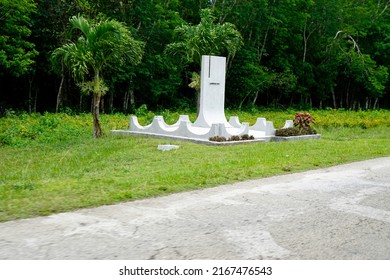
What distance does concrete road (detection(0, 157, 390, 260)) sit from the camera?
4148 millimetres

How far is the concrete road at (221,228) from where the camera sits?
415cm

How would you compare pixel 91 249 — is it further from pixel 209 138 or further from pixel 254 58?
pixel 254 58

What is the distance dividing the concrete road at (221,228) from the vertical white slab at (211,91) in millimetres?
10242

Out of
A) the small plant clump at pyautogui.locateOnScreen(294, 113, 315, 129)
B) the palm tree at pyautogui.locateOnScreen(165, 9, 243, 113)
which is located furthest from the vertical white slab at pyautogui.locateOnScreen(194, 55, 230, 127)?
the palm tree at pyautogui.locateOnScreen(165, 9, 243, 113)

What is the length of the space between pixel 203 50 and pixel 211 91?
7042 mm

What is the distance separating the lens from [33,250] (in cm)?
406

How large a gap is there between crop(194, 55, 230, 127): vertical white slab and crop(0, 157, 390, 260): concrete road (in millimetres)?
10242

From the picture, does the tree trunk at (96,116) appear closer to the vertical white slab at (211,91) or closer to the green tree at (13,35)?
the vertical white slab at (211,91)

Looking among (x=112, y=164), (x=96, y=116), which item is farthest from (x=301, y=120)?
(x=112, y=164)

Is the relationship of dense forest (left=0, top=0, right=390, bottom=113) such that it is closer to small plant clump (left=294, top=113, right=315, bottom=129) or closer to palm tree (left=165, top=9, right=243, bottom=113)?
palm tree (left=165, top=9, right=243, bottom=113)

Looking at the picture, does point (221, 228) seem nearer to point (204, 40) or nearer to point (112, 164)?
point (112, 164)

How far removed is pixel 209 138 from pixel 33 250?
34.1 ft

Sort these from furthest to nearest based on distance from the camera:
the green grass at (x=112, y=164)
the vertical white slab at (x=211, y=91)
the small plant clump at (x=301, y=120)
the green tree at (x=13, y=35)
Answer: the green tree at (x=13, y=35) < the vertical white slab at (x=211, y=91) < the small plant clump at (x=301, y=120) < the green grass at (x=112, y=164)

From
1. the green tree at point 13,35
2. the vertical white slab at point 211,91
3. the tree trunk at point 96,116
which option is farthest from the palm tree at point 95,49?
the green tree at point 13,35
